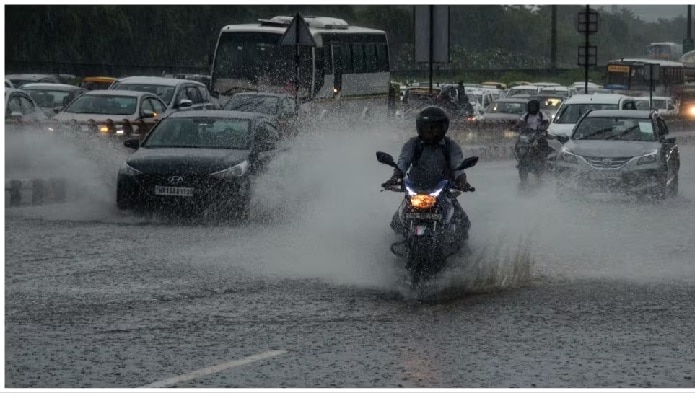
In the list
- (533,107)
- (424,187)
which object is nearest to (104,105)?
(533,107)

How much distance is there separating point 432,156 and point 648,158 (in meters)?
12.2

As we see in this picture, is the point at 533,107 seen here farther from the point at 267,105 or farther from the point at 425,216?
the point at 425,216

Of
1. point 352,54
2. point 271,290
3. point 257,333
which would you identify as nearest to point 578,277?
point 271,290

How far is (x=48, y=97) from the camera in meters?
38.4

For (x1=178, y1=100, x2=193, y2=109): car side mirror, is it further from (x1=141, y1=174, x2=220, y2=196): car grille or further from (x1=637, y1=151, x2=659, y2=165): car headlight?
(x1=141, y1=174, x2=220, y2=196): car grille

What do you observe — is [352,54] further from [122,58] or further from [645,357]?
[645,357]

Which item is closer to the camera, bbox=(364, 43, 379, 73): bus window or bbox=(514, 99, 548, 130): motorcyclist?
bbox=(514, 99, 548, 130): motorcyclist

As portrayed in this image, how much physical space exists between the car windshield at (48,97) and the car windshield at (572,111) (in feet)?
36.6

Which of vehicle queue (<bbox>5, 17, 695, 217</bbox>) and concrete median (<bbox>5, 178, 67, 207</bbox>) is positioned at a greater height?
vehicle queue (<bbox>5, 17, 695, 217</bbox>)

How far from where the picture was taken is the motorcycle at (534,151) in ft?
86.9

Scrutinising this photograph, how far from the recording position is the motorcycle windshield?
1274 centimetres

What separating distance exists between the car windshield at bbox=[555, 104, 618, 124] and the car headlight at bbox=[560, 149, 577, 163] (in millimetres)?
9672

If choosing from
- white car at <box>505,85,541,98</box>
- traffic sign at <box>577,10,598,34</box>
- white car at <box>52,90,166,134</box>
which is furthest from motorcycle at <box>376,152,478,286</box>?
white car at <box>505,85,541,98</box>

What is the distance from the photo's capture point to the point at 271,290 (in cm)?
1307
